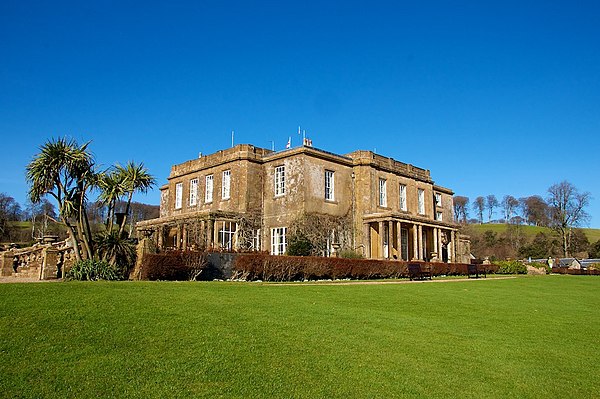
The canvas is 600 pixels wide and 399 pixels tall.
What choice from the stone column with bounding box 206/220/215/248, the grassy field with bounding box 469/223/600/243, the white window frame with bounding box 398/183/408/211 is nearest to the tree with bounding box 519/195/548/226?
the grassy field with bounding box 469/223/600/243

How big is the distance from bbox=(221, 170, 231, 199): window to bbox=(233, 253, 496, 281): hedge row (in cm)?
1245

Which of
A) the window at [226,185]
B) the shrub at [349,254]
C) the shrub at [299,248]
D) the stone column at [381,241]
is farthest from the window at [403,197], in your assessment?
the window at [226,185]

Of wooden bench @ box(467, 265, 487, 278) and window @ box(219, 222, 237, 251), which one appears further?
window @ box(219, 222, 237, 251)

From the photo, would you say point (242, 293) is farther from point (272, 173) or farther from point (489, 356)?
point (272, 173)

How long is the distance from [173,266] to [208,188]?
1785 cm

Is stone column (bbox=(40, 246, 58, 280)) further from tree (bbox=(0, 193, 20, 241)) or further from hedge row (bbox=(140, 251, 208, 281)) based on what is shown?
tree (bbox=(0, 193, 20, 241))

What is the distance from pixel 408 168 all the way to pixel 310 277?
19069 mm

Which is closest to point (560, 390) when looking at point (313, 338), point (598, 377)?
point (598, 377)

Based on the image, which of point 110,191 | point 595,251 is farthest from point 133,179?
point 595,251

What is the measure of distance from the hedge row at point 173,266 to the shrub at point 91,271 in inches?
44.4

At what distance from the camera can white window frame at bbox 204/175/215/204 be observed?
3488 centimetres

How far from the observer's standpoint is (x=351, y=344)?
811cm

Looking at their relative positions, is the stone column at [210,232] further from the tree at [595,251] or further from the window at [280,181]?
the tree at [595,251]

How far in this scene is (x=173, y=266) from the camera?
1775cm
